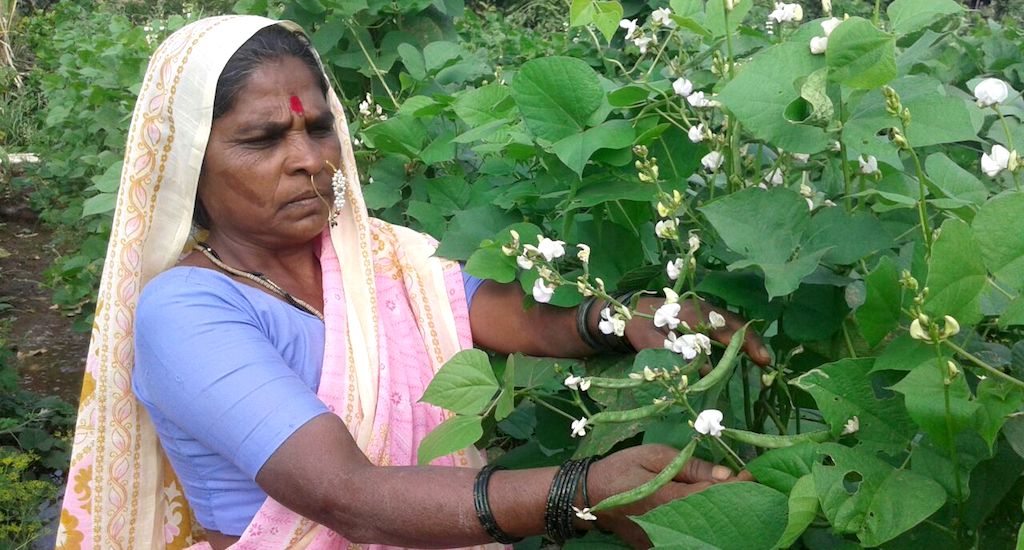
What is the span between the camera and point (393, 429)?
1.98 metres

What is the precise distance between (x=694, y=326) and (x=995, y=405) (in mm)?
541

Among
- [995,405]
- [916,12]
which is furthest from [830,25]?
[995,405]

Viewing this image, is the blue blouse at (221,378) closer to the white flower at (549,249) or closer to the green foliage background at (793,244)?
the green foliage background at (793,244)

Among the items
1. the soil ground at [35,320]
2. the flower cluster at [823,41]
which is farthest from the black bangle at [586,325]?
the soil ground at [35,320]

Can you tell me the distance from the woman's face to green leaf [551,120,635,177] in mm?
599

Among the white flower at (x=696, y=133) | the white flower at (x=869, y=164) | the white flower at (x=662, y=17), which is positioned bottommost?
the white flower at (x=869, y=164)

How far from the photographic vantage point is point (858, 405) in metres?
1.17

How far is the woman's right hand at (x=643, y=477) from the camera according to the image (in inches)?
52.1

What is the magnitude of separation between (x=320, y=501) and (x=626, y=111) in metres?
0.72

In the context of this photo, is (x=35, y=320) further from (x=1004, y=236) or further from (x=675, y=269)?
(x=1004, y=236)

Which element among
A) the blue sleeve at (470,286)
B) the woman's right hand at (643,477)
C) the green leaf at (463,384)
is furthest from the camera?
the blue sleeve at (470,286)

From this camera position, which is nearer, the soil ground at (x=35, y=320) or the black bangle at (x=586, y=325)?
the black bangle at (x=586, y=325)

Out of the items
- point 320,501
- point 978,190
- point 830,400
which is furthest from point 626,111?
point 320,501

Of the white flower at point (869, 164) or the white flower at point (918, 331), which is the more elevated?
the white flower at point (918, 331)
